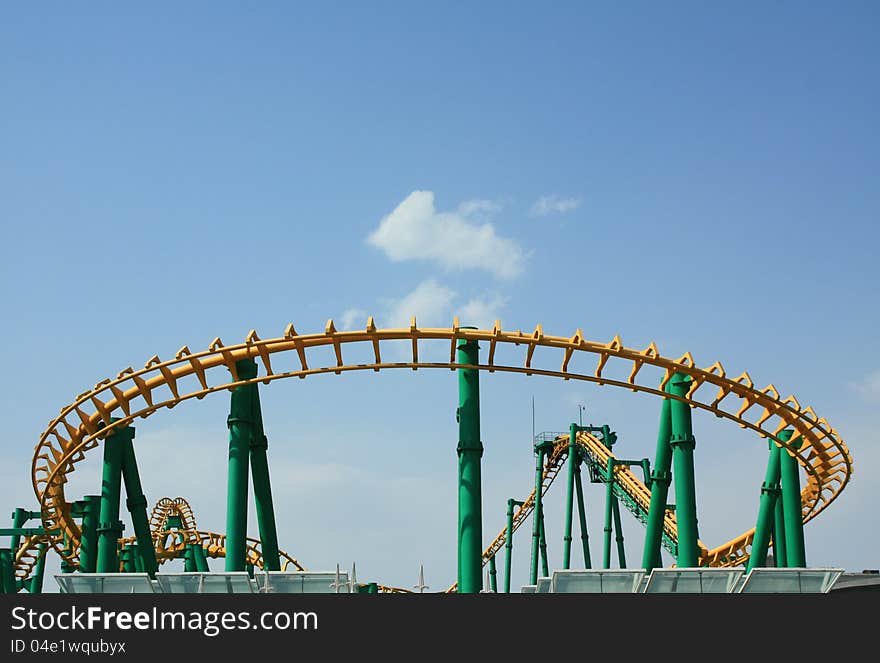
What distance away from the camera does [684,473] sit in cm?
1886

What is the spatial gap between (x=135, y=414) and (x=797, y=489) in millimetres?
12647

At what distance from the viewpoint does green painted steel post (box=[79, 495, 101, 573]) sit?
68.2ft

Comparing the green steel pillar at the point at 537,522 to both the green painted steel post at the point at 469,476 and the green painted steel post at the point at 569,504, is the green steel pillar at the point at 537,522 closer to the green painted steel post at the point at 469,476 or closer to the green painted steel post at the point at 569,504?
the green painted steel post at the point at 569,504

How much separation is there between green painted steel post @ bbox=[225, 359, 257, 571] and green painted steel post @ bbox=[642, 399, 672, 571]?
299 inches

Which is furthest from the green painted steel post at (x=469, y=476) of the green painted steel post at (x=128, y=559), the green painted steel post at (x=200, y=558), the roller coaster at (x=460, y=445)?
the green painted steel post at (x=200, y=558)

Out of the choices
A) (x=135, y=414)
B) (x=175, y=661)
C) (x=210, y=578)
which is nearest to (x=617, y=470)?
(x=135, y=414)

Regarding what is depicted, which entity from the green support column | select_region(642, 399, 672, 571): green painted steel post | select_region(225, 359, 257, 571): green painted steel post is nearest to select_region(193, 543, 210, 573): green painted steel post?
the green support column

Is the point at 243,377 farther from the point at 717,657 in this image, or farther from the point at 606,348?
the point at 717,657

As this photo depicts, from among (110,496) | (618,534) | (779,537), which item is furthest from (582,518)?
(110,496)

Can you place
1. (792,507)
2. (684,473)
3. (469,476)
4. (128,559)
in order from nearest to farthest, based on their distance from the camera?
(469,476)
(684,473)
(792,507)
(128,559)

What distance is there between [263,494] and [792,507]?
10.2 meters

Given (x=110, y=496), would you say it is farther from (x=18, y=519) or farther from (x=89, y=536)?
(x=18, y=519)

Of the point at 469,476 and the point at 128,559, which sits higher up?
the point at 128,559

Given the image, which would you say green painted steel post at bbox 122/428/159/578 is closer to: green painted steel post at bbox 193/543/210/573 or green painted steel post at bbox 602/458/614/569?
green painted steel post at bbox 193/543/210/573
